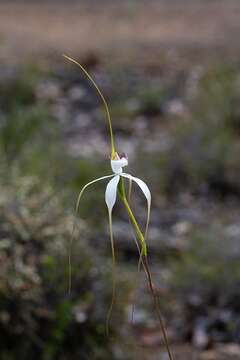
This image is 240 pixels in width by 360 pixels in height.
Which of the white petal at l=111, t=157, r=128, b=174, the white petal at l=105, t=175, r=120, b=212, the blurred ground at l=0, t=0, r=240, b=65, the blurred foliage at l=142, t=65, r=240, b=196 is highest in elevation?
the white petal at l=111, t=157, r=128, b=174

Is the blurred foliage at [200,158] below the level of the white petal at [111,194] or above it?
below

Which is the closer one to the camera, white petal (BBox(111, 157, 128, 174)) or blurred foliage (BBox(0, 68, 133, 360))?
white petal (BBox(111, 157, 128, 174))

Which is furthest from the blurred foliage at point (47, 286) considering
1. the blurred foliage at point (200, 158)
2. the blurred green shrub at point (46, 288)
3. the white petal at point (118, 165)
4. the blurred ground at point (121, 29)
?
the blurred ground at point (121, 29)

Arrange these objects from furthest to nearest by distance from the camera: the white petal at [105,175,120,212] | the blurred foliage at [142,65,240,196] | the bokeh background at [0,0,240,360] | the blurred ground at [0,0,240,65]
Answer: the blurred ground at [0,0,240,65], the blurred foliage at [142,65,240,196], the bokeh background at [0,0,240,360], the white petal at [105,175,120,212]

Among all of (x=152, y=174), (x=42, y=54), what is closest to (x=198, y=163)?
(x=152, y=174)

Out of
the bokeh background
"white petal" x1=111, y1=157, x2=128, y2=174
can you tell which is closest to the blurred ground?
the bokeh background

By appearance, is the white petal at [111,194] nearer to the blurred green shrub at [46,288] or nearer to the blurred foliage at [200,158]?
the blurred green shrub at [46,288]

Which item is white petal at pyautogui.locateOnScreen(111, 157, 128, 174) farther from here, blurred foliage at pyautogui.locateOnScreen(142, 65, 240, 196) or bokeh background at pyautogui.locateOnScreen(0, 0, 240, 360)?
blurred foliage at pyautogui.locateOnScreen(142, 65, 240, 196)

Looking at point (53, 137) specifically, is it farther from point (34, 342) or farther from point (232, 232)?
point (34, 342)

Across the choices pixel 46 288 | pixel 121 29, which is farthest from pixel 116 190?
pixel 121 29
